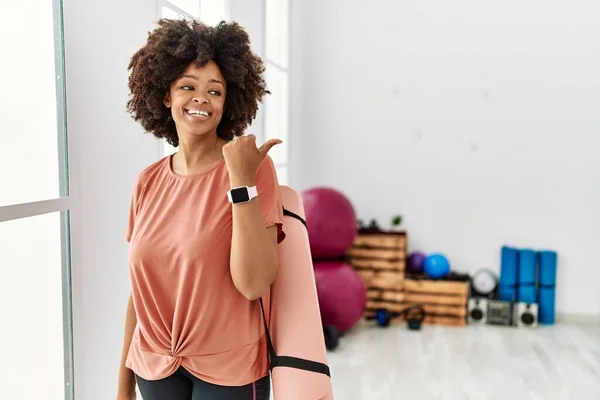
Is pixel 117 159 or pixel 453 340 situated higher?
pixel 117 159

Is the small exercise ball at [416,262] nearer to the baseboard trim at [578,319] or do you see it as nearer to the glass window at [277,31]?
the baseboard trim at [578,319]

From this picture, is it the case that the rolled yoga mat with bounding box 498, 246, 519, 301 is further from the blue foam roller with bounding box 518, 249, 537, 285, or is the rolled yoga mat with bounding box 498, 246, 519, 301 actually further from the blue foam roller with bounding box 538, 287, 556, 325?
the blue foam roller with bounding box 538, 287, 556, 325

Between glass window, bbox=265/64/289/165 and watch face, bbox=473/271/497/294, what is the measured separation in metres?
1.53

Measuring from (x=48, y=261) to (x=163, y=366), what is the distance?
450mm

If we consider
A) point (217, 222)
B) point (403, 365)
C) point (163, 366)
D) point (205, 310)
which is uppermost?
point (217, 222)

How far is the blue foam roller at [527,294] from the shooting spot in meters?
3.65

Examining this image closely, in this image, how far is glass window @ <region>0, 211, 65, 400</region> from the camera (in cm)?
115

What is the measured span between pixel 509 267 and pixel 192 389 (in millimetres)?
3095

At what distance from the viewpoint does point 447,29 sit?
377 cm

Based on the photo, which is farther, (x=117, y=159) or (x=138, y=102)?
(x=117, y=159)

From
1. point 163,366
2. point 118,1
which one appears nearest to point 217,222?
point 163,366

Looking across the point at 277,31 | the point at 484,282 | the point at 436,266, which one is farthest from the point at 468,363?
the point at 277,31

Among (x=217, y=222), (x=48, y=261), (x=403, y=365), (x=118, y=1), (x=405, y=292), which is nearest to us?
(x=217, y=222)

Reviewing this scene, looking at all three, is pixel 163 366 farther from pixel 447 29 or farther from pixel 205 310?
pixel 447 29
